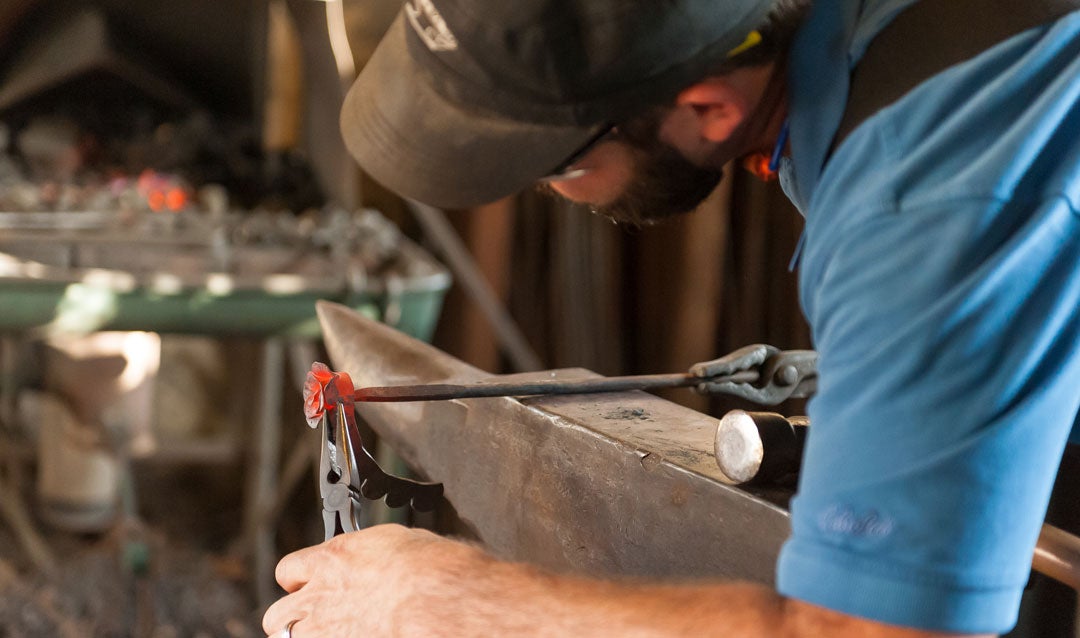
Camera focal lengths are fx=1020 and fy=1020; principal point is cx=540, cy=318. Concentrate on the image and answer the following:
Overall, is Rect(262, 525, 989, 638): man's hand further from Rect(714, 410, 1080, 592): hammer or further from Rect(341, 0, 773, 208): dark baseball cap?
Rect(341, 0, 773, 208): dark baseball cap

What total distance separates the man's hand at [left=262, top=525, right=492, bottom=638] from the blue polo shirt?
274mm

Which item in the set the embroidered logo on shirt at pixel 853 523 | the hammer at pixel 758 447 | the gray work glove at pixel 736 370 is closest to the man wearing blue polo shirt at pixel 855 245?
A: the embroidered logo on shirt at pixel 853 523

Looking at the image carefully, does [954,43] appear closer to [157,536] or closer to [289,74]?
[157,536]

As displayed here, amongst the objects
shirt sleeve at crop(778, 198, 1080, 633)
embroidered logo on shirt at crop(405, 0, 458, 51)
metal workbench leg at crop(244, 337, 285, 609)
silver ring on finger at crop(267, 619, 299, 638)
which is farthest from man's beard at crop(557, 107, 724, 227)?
metal workbench leg at crop(244, 337, 285, 609)

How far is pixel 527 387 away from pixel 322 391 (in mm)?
234

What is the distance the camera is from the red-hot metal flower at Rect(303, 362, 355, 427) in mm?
886

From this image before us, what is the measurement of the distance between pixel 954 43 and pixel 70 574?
2.72 m

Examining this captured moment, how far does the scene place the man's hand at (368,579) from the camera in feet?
2.51

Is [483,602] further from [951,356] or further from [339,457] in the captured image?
[951,356]

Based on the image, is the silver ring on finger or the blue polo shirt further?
the silver ring on finger

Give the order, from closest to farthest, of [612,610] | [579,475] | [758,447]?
[612,610] < [758,447] < [579,475]

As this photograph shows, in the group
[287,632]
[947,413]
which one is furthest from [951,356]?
[287,632]

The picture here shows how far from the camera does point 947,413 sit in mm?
557

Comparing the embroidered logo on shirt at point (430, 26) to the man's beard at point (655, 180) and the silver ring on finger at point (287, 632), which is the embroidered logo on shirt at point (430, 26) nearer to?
the man's beard at point (655, 180)
